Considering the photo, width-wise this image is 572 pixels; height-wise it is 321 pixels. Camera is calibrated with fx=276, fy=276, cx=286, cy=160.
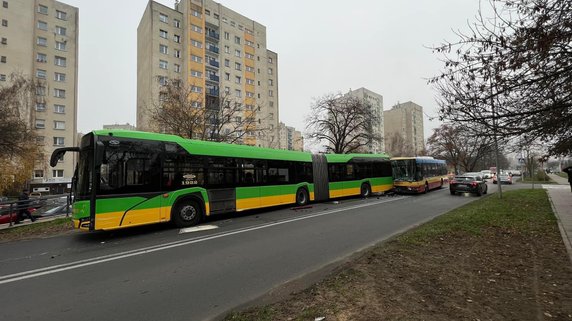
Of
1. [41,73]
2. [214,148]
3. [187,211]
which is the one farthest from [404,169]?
[41,73]

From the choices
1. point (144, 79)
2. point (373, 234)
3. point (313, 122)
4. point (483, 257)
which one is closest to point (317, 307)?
point (483, 257)

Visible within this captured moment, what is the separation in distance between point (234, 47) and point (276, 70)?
38.2ft

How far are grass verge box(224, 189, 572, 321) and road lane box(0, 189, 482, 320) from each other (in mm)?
820

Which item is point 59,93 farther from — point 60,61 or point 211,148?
point 211,148

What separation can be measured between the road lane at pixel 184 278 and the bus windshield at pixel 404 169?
43.4 feet

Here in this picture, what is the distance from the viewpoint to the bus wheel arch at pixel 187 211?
9555mm

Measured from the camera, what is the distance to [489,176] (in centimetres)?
4406

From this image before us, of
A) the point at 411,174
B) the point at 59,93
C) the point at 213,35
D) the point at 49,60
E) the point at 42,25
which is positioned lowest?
the point at 411,174

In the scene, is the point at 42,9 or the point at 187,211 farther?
the point at 42,9

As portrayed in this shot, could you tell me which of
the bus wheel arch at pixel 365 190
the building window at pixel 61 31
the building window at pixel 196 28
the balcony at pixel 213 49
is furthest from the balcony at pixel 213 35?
the bus wheel arch at pixel 365 190

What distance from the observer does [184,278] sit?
482cm

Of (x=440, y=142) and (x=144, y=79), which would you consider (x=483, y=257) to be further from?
(x=440, y=142)

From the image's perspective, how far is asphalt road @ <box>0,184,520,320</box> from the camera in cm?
385

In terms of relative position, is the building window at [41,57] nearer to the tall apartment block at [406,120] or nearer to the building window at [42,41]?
the building window at [42,41]
